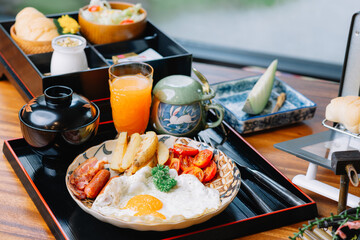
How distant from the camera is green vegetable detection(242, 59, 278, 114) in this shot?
71.1 inches

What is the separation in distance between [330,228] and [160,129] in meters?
0.74

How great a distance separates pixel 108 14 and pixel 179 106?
74 cm

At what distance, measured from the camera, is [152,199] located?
4.07ft

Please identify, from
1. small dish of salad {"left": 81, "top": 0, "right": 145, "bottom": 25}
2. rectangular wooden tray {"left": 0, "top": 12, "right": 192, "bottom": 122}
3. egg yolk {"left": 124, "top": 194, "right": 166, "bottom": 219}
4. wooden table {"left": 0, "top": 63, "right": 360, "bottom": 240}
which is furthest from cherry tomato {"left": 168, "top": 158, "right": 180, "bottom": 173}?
small dish of salad {"left": 81, "top": 0, "right": 145, "bottom": 25}

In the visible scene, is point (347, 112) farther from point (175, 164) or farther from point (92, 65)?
point (92, 65)


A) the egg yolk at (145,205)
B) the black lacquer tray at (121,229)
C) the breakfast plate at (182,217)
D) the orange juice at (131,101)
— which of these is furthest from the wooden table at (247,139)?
the orange juice at (131,101)

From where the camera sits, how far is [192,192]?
129cm

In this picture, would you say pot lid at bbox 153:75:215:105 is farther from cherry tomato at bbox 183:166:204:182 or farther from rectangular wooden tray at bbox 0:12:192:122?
cherry tomato at bbox 183:166:204:182

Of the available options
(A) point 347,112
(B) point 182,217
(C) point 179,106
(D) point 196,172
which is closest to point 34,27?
(C) point 179,106

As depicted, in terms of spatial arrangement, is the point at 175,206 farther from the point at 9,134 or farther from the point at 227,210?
the point at 9,134

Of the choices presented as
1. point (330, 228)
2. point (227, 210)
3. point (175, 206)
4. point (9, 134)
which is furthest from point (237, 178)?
point (9, 134)

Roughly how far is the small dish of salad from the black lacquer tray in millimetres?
698

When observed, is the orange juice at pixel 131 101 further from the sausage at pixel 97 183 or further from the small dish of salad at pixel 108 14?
the small dish of salad at pixel 108 14

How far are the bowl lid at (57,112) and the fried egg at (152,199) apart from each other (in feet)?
0.83
